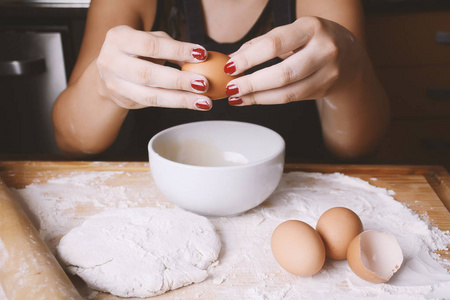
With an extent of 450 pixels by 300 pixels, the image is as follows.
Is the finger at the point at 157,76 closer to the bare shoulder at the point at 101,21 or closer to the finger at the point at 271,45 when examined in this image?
the finger at the point at 271,45

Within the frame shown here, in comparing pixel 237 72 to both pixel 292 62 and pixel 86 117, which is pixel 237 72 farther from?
pixel 86 117

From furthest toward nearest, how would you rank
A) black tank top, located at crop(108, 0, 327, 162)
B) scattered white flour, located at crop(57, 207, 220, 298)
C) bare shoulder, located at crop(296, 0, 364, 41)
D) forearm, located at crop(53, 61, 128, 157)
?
black tank top, located at crop(108, 0, 327, 162)
bare shoulder, located at crop(296, 0, 364, 41)
forearm, located at crop(53, 61, 128, 157)
scattered white flour, located at crop(57, 207, 220, 298)

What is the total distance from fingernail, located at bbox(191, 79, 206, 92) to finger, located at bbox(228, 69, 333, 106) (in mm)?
70

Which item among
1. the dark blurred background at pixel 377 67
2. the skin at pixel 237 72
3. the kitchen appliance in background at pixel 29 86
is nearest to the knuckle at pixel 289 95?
the skin at pixel 237 72

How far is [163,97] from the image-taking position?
0.72 metres

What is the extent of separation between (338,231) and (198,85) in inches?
13.9

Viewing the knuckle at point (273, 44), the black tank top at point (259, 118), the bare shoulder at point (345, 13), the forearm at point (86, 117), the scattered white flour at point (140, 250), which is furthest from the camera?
the black tank top at point (259, 118)

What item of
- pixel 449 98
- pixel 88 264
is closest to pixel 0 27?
pixel 88 264

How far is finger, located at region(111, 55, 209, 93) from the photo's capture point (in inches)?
26.7

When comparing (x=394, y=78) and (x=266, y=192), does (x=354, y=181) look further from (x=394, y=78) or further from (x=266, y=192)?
(x=394, y=78)

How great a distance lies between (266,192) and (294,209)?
10 cm

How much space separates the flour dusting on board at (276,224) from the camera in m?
0.56

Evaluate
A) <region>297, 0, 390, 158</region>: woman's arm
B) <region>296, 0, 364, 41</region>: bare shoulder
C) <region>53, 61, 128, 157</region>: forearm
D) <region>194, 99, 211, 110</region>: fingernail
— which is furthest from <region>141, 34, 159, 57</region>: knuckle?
<region>296, 0, 364, 41</region>: bare shoulder

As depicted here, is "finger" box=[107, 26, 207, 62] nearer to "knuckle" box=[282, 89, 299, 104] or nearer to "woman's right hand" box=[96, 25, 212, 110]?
"woman's right hand" box=[96, 25, 212, 110]
